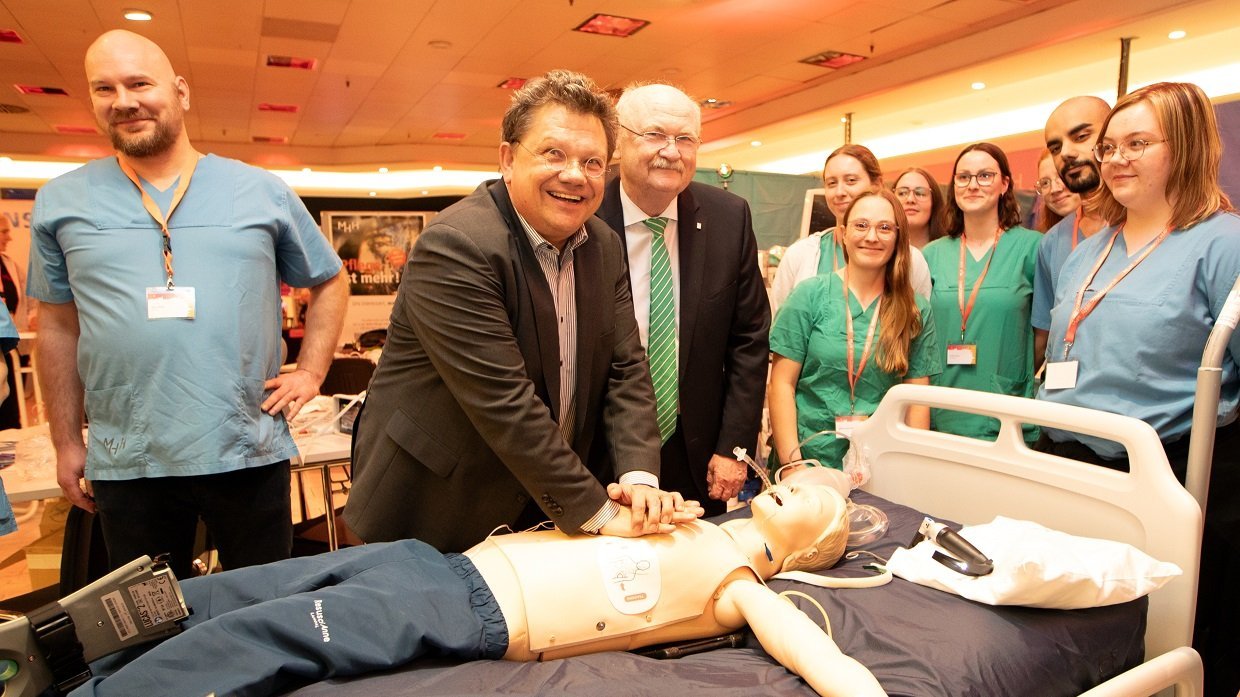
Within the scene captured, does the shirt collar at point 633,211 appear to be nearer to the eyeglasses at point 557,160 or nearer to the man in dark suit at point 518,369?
the man in dark suit at point 518,369

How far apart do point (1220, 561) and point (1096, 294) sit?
73 cm

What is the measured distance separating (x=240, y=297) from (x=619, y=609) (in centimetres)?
129

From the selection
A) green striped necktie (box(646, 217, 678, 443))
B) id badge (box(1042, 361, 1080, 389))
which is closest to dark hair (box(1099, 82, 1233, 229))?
id badge (box(1042, 361, 1080, 389))

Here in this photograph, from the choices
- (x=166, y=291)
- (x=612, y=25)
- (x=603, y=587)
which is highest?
(x=612, y=25)

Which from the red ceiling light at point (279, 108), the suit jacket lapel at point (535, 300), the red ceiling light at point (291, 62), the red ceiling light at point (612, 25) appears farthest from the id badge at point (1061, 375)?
the red ceiling light at point (279, 108)

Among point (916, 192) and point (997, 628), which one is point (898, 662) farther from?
point (916, 192)

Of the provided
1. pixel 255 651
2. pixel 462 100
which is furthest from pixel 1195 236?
pixel 462 100

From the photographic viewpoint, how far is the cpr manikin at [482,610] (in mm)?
1294

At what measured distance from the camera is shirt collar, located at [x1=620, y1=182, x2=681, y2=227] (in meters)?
2.30

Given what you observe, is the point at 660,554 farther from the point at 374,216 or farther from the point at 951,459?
the point at 374,216

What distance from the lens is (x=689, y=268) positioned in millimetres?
2311

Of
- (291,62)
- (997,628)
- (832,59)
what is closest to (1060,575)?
(997,628)

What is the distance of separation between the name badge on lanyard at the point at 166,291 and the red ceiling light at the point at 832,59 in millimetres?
7400

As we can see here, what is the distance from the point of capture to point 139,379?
203 centimetres
